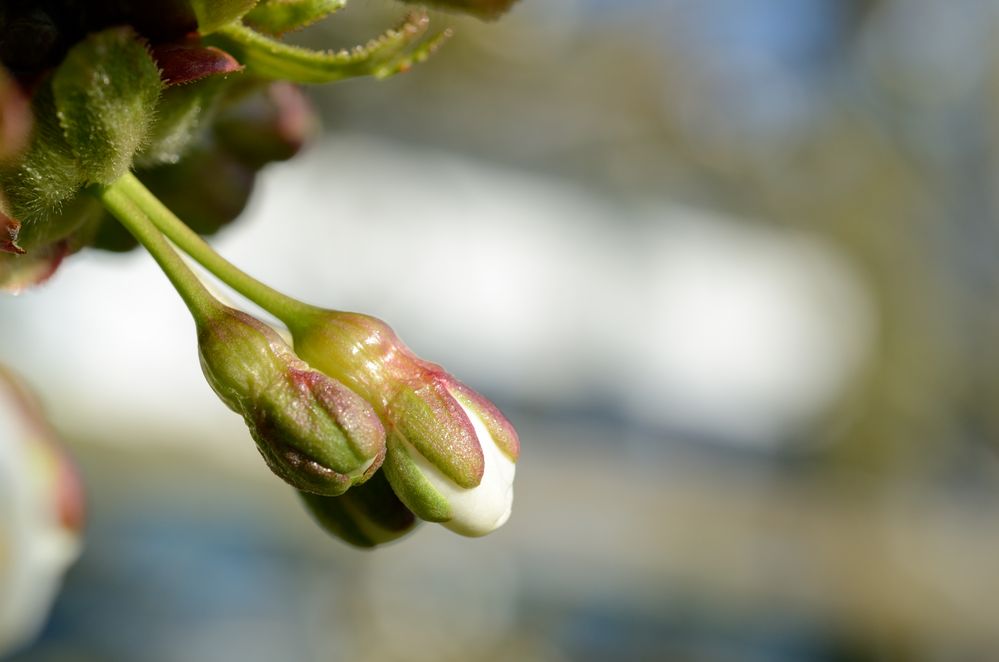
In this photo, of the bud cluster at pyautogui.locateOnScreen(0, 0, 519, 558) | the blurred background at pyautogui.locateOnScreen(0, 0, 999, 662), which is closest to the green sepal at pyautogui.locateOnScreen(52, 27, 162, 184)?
the bud cluster at pyautogui.locateOnScreen(0, 0, 519, 558)

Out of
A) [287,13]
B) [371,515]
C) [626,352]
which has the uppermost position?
[287,13]

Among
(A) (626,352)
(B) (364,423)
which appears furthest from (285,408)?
(A) (626,352)

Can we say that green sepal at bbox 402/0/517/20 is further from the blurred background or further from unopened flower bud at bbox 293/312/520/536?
the blurred background

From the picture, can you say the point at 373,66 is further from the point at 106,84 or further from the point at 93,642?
the point at 93,642

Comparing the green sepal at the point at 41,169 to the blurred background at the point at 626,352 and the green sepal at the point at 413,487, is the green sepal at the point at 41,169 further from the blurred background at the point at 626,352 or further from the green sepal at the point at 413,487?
the blurred background at the point at 626,352

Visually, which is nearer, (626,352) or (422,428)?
(422,428)

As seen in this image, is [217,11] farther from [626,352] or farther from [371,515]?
[626,352]
